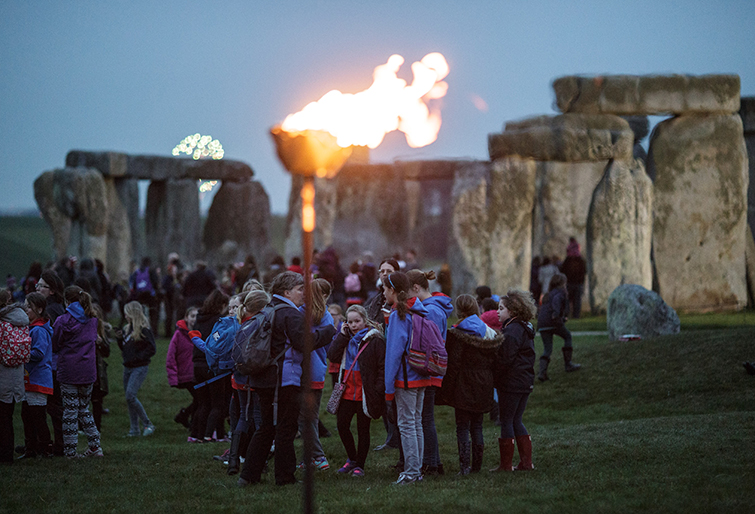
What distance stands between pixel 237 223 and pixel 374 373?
24.3 meters

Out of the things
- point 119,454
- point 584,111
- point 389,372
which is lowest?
point 119,454

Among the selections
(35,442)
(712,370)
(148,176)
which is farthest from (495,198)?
(35,442)

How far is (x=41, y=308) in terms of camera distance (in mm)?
8898

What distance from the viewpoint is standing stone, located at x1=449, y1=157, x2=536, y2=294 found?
69.2ft

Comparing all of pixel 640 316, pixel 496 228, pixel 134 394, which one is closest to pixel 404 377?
pixel 134 394

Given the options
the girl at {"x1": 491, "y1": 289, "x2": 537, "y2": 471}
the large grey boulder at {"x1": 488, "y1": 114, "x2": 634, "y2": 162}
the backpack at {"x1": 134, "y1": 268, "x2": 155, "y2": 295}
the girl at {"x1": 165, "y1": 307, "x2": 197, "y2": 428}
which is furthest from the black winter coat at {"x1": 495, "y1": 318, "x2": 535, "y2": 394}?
the large grey boulder at {"x1": 488, "y1": 114, "x2": 634, "y2": 162}

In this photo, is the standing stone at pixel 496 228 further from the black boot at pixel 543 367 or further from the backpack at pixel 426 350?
the backpack at pixel 426 350

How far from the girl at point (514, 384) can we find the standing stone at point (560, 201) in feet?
47.0

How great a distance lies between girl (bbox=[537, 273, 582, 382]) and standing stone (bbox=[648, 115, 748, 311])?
9.63 metres

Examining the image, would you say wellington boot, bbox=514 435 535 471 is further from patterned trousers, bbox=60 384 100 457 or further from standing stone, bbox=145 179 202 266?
standing stone, bbox=145 179 202 266

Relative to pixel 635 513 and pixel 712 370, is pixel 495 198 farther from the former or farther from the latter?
pixel 635 513

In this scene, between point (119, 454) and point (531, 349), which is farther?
point (119, 454)

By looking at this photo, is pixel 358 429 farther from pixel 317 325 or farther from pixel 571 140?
pixel 571 140

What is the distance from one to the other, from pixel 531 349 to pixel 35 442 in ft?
16.4
